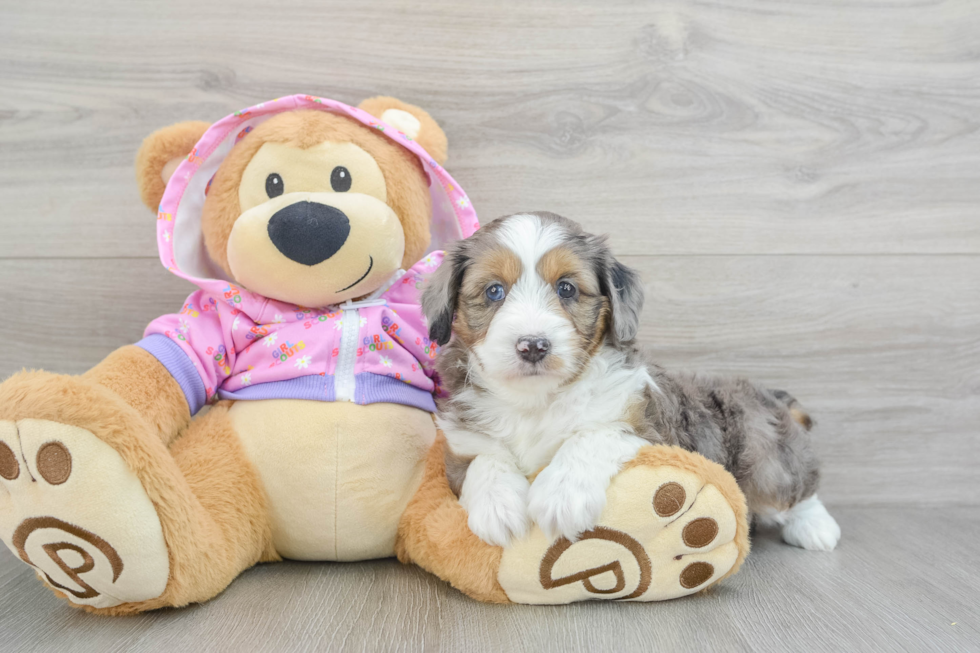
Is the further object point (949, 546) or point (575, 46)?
point (575, 46)

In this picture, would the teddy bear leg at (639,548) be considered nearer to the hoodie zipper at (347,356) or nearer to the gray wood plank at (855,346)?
the hoodie zipper at (347,356)

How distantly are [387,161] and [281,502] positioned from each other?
92 centimetres

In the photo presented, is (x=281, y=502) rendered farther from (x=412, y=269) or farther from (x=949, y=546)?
(x=949, y=546)

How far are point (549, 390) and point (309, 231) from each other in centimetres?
69

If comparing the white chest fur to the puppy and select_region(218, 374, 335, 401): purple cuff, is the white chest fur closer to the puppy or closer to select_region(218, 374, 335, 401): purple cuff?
the puppy

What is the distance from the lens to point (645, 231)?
91.3 inches

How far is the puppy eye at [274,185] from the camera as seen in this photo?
1.76 meters

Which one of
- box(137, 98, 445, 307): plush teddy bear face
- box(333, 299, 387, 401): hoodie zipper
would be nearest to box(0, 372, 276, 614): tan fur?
box(333, 299, 387, 401): hoodie zipper

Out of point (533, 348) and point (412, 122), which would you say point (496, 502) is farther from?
point (412, 122)

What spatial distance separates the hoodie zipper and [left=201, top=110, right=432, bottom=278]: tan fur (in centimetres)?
23

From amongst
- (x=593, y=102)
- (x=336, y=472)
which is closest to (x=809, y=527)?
(x=336, y=472)

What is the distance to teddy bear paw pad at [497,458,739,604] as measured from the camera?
4.59 ft

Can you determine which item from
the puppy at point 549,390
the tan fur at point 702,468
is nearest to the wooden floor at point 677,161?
the puppy at point 549,390

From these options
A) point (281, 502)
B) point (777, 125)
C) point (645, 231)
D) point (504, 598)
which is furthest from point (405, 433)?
point (777, 125)
